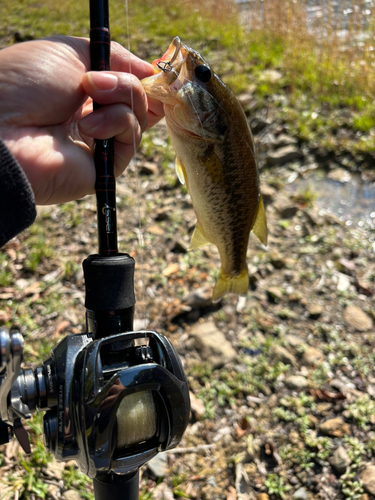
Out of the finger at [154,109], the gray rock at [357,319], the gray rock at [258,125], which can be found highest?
the finger at [154,109]

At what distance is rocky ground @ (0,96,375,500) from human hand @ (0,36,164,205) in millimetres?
1287

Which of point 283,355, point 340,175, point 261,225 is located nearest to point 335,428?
point 283,355

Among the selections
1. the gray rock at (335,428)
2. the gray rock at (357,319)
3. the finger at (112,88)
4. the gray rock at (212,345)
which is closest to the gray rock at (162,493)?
the gray rock at (212,345)

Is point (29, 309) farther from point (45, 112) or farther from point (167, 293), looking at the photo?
point (45, 112)

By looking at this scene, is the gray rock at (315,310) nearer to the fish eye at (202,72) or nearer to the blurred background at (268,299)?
the blurred background at (268,299)

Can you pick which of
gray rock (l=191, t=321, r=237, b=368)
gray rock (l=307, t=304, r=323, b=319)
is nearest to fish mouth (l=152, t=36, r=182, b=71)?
gray rock (l=191, t=321, r=237, b=368)

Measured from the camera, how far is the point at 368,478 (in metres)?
2.26

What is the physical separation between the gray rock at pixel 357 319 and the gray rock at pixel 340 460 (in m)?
1.05

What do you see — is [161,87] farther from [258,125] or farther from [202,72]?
[258,125]

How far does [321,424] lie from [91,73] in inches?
92.3

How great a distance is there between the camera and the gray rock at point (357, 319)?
3.20m

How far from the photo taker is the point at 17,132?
1.56m

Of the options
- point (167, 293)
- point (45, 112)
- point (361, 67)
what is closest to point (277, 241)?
point (167, 293)

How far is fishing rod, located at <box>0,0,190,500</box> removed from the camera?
1.04m
